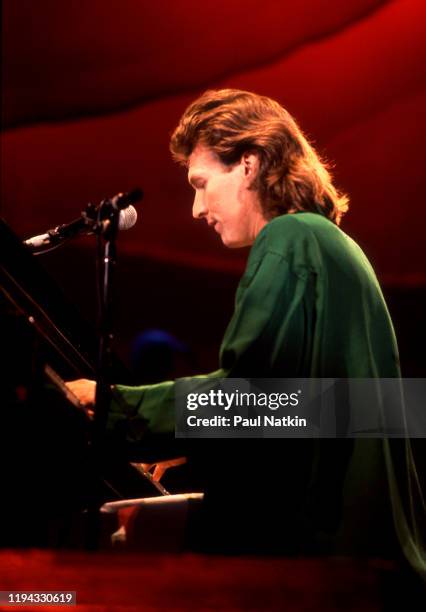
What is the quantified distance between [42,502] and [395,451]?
92cm

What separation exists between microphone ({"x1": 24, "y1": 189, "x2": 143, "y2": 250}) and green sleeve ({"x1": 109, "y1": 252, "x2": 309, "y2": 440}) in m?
0.30

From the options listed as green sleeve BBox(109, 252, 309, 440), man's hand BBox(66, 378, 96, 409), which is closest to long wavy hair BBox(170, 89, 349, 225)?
green sleeve BBox(109, 252, 309, 440)

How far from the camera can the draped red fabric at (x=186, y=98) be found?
10.8 feet

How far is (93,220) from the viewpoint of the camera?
5.65 ft

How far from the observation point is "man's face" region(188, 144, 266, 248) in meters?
1.92

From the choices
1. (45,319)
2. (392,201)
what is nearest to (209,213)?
(45,319)

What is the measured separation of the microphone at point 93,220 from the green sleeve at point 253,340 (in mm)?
303

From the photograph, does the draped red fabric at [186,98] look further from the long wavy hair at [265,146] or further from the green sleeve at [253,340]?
the green sleeve at [253,340]

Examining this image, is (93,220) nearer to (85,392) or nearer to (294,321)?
(85,392)

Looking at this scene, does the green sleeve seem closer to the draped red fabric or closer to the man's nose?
the man's nose

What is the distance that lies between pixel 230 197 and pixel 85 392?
1.93 ft

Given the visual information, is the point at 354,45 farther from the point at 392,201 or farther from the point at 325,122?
the point at 392,201

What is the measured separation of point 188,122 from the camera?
6.64 ft

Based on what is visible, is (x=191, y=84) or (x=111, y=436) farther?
(x=191, y=84)
